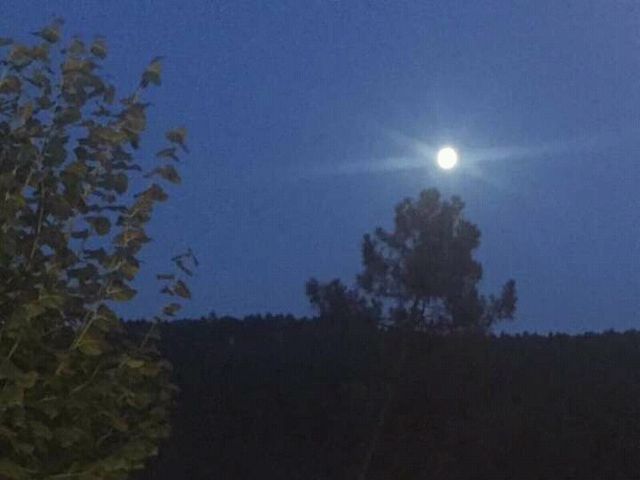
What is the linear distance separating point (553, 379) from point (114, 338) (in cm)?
1136

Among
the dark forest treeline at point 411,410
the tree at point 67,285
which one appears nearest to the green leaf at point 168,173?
the tree at point 67,285

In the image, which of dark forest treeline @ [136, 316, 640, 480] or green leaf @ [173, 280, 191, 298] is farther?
dark forest treeline @ [136, 316, 640, 480]

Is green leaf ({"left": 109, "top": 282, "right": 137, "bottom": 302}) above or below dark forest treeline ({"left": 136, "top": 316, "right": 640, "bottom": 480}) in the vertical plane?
below

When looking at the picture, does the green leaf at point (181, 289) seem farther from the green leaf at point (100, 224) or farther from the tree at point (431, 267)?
the tree at point (431, 267)

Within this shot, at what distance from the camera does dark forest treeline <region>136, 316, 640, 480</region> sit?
15.9 metres

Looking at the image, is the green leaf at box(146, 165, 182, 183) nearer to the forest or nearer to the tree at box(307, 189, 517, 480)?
the forest

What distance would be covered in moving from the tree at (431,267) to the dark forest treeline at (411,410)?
1.20 feet

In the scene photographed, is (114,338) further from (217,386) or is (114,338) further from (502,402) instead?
(217,386)

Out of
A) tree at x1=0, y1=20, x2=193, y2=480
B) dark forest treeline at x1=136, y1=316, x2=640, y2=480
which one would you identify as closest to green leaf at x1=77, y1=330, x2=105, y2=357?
tree at x1=0, y1=20, x2=193, y2=480

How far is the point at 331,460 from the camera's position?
16.7 meters

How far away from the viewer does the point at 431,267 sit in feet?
60.4

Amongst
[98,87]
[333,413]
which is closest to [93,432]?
[98,87]

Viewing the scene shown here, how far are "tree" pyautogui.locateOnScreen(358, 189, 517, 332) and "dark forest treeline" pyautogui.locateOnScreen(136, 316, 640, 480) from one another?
14.4 inches

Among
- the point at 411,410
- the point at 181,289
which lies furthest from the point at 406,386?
the point at 181,289
